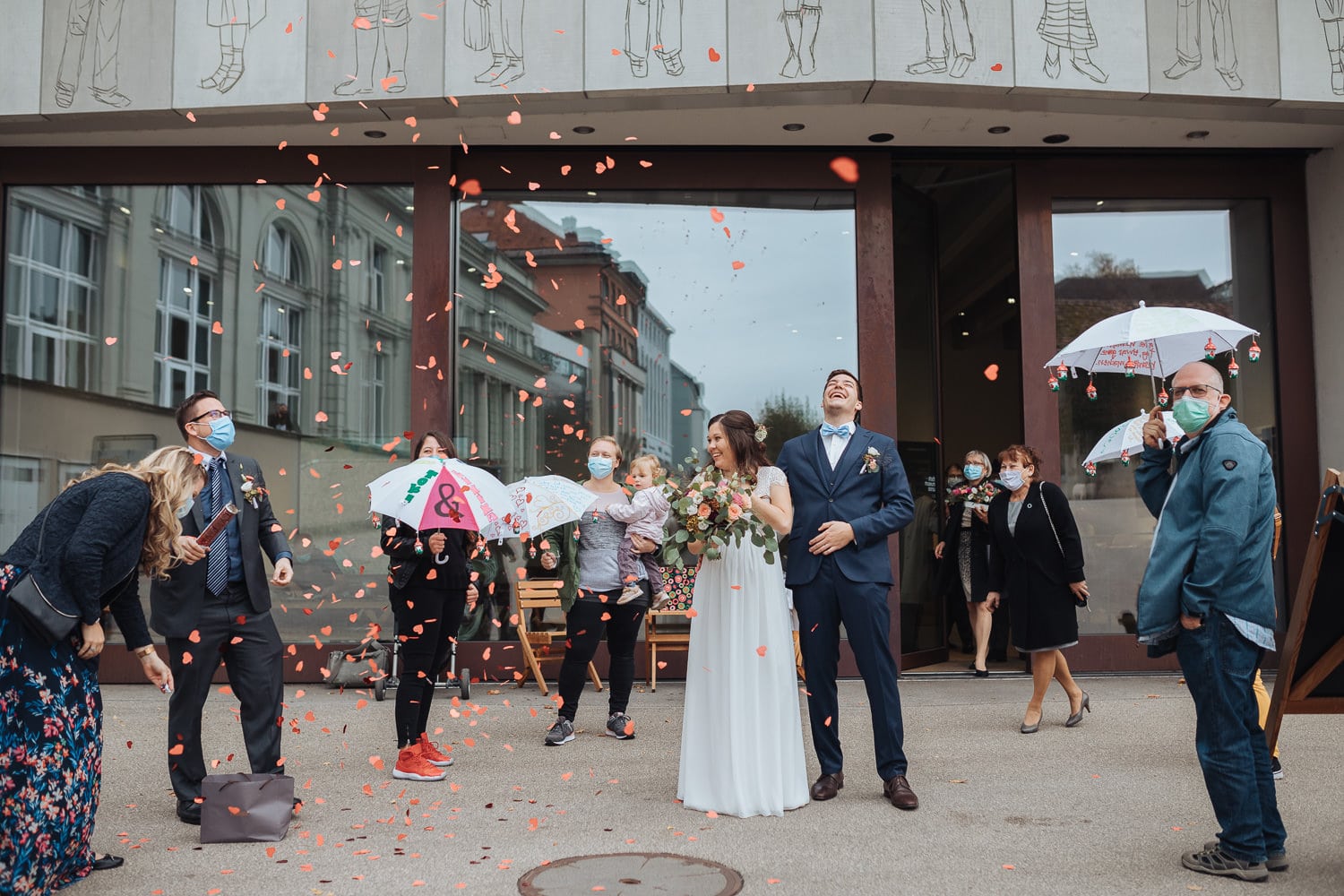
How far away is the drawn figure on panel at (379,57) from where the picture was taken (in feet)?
31.2

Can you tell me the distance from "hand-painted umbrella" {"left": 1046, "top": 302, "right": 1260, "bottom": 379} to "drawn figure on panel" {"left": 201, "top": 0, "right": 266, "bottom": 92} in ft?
23.3

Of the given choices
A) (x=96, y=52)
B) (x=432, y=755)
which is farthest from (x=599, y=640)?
(x=96, y=52)

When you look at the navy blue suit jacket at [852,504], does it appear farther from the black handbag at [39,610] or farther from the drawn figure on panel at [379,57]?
the drawn figure on panel at [379,57]

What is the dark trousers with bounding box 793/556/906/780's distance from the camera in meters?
5.57

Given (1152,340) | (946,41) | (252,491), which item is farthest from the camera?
(946,41)

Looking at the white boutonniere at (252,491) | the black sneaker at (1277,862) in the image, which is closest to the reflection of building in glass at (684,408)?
the white boutonniere at (252,491)

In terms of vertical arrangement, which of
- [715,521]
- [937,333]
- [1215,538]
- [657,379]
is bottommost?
[1215,538]

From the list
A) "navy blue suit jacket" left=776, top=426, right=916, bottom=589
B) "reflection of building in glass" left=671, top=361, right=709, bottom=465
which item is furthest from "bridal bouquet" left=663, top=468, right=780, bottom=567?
"reflection of building in glass" left=671, top=361, right=709, bottom=465

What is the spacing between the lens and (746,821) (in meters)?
5.16

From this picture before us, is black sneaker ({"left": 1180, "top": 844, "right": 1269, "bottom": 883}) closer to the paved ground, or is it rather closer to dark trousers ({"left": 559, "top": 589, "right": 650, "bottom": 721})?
the paved ground

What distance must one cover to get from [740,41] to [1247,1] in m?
4.32

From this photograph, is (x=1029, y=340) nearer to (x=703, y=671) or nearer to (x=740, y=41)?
(x=740, y=41)

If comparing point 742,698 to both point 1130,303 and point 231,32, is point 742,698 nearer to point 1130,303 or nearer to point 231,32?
point 1130,303

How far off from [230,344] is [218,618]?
5.90 meters
